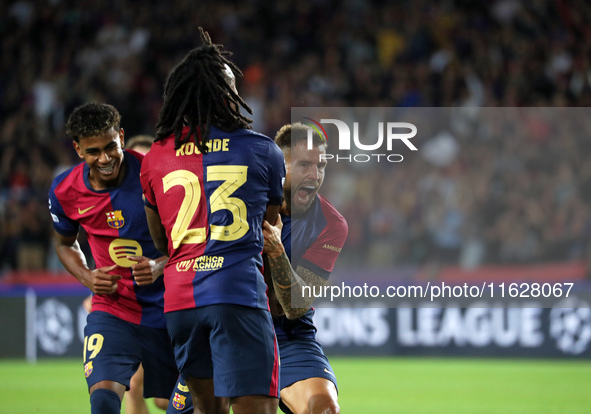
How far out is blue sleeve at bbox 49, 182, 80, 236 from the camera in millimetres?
5203

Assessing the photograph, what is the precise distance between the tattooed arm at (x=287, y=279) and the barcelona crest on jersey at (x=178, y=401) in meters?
0.75

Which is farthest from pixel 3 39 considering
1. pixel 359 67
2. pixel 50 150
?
pixel 359 67

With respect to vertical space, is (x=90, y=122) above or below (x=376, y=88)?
below

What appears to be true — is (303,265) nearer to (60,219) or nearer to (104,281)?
(104,281)

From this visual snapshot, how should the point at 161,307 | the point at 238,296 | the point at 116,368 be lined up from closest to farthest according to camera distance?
the point at 238,296 → the point at 116,368 → the point at 161,307

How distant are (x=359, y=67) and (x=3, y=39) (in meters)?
7.29

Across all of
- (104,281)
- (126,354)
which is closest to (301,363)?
(126,354)

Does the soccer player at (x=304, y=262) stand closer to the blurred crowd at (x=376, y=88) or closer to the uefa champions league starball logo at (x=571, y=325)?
the uefa champions league starball logo at (x=571, y=325)

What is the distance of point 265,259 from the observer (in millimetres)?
4879

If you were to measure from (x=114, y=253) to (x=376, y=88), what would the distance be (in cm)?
1046

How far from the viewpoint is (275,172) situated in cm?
386

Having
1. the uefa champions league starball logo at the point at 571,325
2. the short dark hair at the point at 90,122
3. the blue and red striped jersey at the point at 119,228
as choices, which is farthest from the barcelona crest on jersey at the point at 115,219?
the uefa champions league starball logo at the point at 571,325

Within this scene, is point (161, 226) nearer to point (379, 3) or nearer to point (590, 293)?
point (590, 293)

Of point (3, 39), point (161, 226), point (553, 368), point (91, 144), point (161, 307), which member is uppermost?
point (3, 39)
